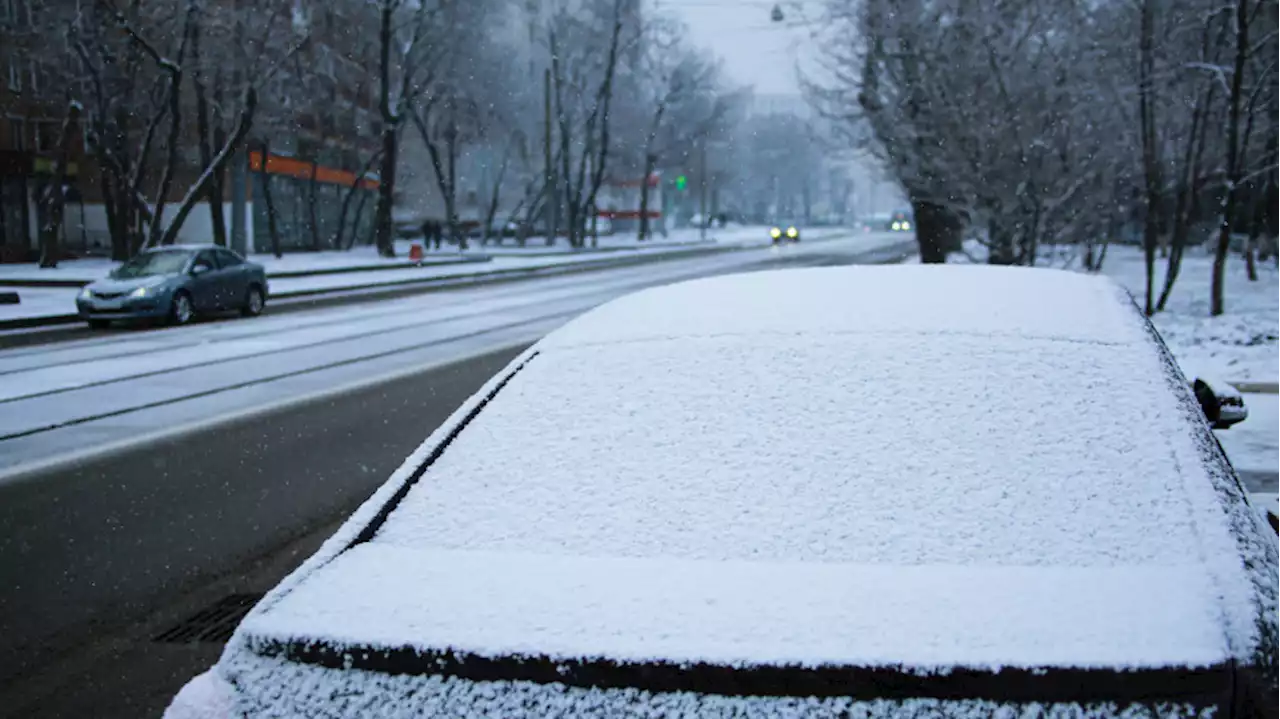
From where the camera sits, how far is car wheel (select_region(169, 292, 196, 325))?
20.7m

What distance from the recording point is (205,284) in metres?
21.6

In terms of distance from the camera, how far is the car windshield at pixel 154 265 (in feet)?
69.4

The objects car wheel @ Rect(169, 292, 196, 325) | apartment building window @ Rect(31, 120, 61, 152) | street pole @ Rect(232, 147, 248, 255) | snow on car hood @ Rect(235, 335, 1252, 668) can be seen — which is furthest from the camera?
apartment building window @ Rect(31, 120, 61, 152)

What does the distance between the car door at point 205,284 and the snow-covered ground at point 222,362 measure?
608 mm

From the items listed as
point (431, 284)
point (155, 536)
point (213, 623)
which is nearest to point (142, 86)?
point (431, 284)

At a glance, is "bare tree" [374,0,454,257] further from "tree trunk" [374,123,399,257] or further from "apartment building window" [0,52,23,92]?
"apartment building window" [0,52,23,92]

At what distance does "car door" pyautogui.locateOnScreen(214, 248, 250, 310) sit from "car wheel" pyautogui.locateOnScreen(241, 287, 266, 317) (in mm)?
164

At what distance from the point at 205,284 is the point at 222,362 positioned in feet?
24.2

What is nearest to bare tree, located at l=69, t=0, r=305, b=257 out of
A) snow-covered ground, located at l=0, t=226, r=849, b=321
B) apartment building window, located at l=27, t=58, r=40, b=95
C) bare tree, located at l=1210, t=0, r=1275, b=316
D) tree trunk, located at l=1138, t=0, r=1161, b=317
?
snow-covered ground, located at l=0, t=226, r=849, b=321

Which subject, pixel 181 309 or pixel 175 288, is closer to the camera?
pixel 175 288

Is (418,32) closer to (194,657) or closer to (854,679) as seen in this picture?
(194,657)

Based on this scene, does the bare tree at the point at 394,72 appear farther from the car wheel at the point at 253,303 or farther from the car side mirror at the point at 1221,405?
the car side mirror at the point at 1221,405

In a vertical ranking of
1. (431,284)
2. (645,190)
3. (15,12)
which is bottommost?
(431,284)

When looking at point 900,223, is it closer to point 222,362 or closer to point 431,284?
point 431,284
